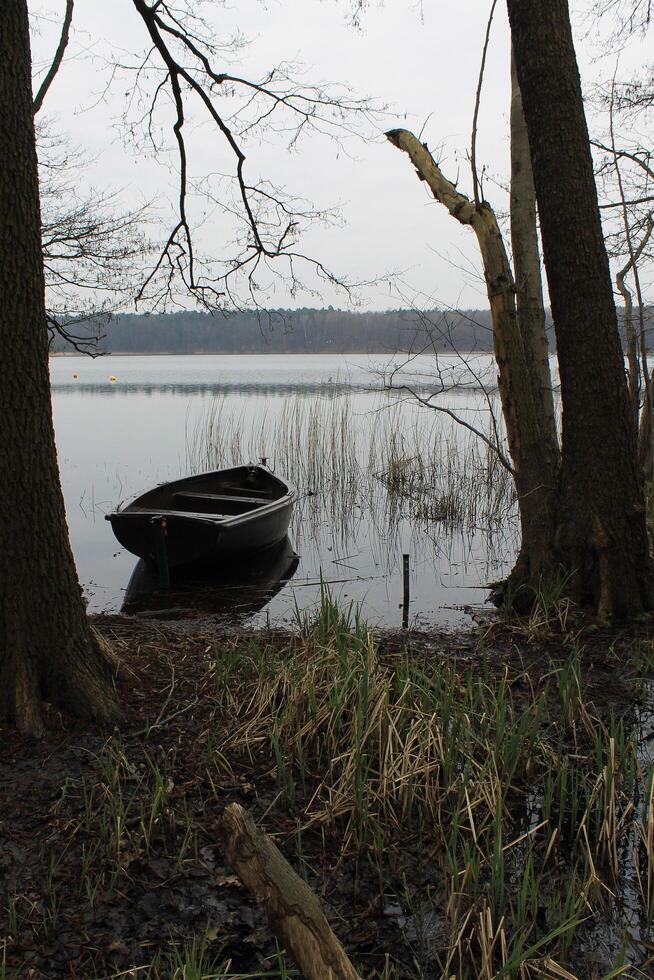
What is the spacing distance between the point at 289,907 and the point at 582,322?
3.44 m

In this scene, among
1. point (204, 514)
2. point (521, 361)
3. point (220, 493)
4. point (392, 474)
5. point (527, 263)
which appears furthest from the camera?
point (392, 474)

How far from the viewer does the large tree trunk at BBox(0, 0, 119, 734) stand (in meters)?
2.85

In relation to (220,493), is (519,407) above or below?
above

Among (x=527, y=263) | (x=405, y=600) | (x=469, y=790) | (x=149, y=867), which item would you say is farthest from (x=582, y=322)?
(x=149, y=867)

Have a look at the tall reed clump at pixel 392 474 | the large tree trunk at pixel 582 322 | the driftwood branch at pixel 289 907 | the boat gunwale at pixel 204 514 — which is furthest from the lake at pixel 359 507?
the driftwood branch at pixel 289 907

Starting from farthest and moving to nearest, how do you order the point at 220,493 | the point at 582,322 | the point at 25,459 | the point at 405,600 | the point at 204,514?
the point at 220,493, the point at 204,514, the point at 405,600, the point at 582,322, the point at 25,459

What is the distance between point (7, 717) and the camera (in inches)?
114

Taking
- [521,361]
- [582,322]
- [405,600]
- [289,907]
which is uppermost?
[582,322]

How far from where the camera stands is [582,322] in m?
4.23

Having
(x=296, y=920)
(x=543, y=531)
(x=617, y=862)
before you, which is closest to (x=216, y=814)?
(x=296, y=920)

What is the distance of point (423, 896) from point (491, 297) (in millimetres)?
3480

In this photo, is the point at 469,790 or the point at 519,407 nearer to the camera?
the point at 469,790

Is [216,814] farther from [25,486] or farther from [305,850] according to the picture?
[25,486]

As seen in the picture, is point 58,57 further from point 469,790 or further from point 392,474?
point 392,474
